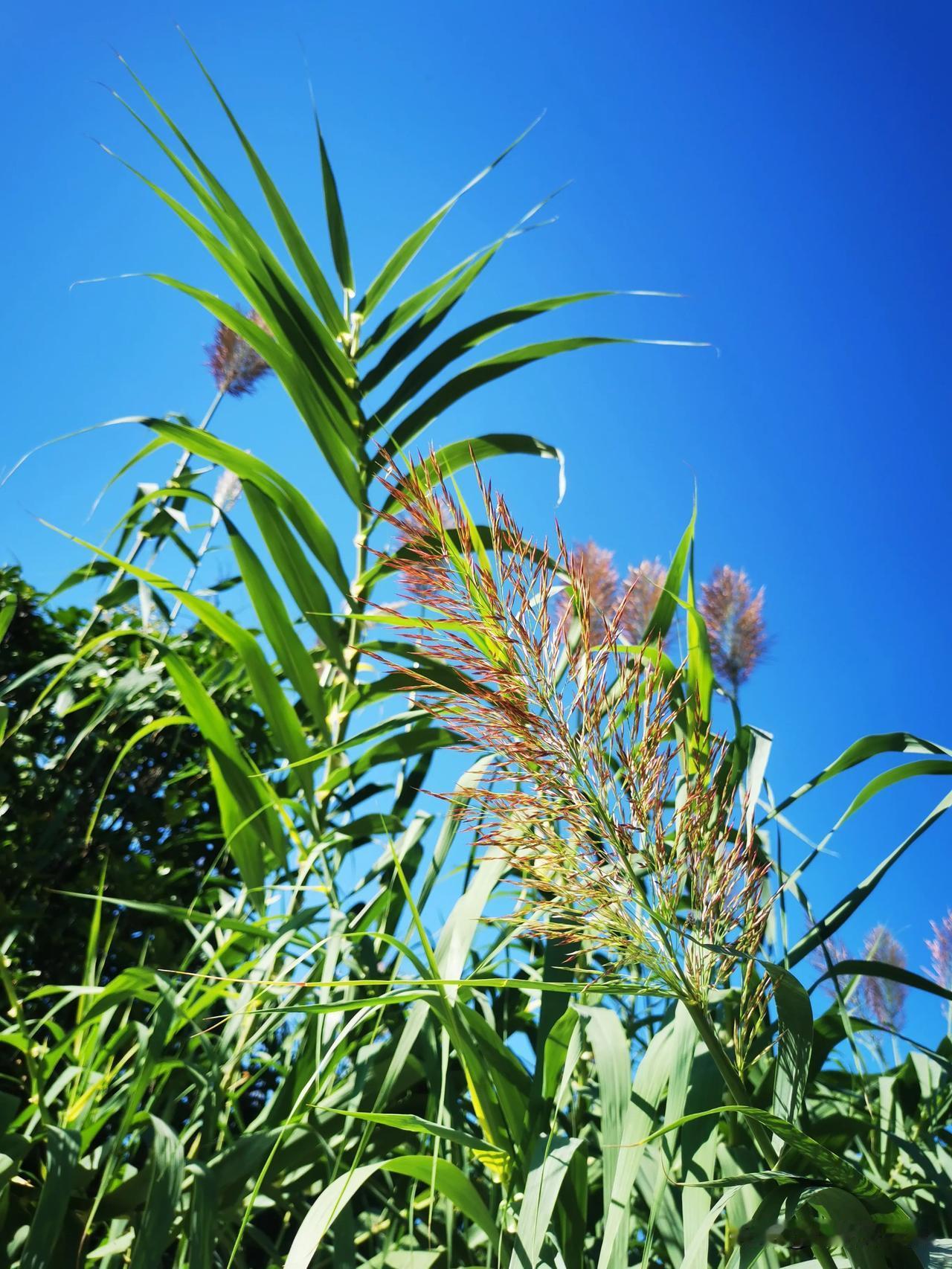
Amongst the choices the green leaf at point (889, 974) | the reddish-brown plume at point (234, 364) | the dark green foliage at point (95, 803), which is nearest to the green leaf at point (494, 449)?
the dark green foliage at point (95, 803)

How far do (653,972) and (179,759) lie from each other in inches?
65.8

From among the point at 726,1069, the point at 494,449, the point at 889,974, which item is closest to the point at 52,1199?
the point at 726,1069

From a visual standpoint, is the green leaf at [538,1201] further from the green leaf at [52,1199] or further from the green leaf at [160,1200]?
the green leaf at [52,1199]

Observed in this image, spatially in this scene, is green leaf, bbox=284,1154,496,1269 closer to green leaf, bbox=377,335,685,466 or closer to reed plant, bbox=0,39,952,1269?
reed plant, bbox=0,39,952,1269

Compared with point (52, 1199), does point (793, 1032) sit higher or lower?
higher

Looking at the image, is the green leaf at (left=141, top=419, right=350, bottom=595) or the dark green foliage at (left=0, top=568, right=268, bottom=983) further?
the dark green foliage at (left=0, top=568, right=268, bottom=983)

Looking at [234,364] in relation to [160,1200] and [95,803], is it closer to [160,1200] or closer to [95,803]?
[95,803]

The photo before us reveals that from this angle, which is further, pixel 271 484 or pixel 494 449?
pixel 494 449

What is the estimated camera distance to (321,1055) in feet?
2.57

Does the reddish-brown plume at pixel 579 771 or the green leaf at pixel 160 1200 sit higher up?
the reddish-brown plume at pixel 579 771

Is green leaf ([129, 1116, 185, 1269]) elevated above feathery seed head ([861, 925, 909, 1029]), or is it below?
below

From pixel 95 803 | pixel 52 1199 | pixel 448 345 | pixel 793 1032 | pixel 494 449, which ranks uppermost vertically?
pixel 448 345

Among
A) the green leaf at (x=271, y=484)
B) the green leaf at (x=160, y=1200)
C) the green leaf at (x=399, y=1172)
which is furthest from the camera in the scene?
the green leaf at (x=271, y=484)

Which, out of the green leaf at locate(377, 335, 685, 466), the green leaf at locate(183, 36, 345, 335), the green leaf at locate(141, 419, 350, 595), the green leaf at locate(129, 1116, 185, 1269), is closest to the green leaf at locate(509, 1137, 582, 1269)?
the green leaf at locate(129, 1116, 185, 1269)
